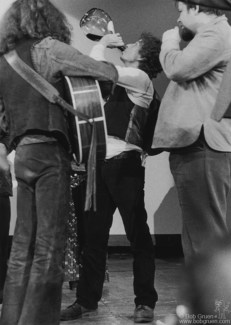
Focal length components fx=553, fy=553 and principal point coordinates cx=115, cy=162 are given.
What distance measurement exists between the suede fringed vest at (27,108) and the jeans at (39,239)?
0.22 ft

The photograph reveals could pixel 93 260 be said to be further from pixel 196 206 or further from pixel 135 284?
pixel 196 206

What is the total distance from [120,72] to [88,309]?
127 centimetres

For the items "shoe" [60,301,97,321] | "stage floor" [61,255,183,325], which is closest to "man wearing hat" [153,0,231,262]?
"stage floor" [61,255,183,325]

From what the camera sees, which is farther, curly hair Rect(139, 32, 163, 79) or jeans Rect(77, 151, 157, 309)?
curly hair Rect(139, 32, 163, 79)

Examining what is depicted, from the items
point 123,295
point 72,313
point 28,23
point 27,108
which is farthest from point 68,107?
point 123,295

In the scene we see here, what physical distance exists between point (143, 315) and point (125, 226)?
461mm

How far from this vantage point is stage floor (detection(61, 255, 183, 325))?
9.48 feet

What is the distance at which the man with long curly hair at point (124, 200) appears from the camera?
286 centimetres

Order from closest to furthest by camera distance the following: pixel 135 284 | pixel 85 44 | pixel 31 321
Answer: pixel 31 321 < pixel 135 284 < pixel 85 44

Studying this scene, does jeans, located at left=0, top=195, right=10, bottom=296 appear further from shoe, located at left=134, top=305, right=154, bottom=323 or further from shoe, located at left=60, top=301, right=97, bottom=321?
shoe, located at left=134, top=305, right=154, bottom=323

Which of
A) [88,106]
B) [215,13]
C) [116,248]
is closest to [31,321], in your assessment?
[88,106]

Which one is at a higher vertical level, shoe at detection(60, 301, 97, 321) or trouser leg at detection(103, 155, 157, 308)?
trouser leg at detection(103, 155, 157, 308)

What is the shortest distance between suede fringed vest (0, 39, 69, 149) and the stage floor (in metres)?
0.78

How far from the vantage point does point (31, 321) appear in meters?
2.25
